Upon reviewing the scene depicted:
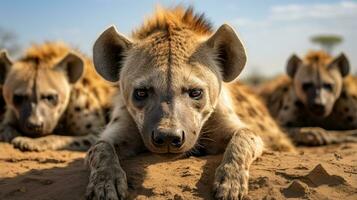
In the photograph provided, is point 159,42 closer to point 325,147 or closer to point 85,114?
point 85,114

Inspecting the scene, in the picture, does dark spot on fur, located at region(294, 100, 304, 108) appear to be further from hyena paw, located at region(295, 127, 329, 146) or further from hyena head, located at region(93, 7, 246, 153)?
hyena head, located at region(93, 7, 246, 153)

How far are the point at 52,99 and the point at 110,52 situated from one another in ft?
5.77

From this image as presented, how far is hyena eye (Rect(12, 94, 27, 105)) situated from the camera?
497 centimetres

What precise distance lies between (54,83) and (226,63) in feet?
7.53

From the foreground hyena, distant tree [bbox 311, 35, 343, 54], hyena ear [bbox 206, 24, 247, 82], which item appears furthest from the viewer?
distant tree [bbox 311, 35, 343, 54]

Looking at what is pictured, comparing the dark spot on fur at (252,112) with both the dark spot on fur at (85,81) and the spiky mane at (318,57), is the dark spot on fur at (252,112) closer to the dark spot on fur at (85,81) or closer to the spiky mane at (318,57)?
the dark spot on fur at (85,81)

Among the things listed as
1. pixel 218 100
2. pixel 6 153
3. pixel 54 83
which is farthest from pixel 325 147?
pixel 6 153

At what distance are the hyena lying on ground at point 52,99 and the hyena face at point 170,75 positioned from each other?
150cm

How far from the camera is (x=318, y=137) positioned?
570 centimetres

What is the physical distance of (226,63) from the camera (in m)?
3.45

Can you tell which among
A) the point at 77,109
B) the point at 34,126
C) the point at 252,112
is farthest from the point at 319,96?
the point at 34,126

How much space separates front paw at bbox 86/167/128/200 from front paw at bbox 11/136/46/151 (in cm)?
188

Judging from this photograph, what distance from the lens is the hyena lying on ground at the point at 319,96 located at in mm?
6418

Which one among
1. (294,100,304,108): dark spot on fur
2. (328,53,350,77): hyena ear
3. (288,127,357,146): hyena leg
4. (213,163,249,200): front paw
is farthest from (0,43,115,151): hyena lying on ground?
(328,53,350,77): hyena ear
